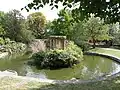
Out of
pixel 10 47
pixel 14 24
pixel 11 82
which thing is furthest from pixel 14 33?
pixel 11 82

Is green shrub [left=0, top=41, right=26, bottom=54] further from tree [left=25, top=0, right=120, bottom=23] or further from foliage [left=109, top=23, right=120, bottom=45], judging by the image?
tree [left=25, top=0, right=120, bottom=23]

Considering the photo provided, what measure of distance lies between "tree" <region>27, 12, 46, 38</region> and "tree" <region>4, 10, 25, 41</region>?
2.99 meters

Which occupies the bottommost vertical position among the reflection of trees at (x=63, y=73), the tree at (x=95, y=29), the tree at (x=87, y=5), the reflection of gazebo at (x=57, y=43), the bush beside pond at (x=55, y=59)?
the reflection of trees at (x=63, y=73)

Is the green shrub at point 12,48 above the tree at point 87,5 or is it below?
below

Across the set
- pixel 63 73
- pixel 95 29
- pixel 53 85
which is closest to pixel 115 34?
pixel 95 29

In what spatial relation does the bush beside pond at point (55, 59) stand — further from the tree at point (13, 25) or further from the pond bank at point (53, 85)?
the tree at point (13, 25)

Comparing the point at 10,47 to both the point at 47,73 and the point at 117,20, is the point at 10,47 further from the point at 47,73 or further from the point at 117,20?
the point at 117,20

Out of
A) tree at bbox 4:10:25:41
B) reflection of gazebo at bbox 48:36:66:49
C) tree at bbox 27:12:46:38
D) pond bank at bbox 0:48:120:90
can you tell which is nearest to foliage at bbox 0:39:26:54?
tree at bbox 4:10:25:41

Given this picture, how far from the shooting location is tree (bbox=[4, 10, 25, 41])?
33.7 meters

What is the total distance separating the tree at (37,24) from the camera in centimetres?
3802

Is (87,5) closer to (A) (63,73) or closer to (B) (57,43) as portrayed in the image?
(A) (63,73)

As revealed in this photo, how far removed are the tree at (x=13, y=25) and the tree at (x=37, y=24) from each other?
2.99m

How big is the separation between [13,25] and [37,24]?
694cm

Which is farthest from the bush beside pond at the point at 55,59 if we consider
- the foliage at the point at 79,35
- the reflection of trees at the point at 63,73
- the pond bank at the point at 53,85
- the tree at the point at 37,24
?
the tree at the point at 37,24
